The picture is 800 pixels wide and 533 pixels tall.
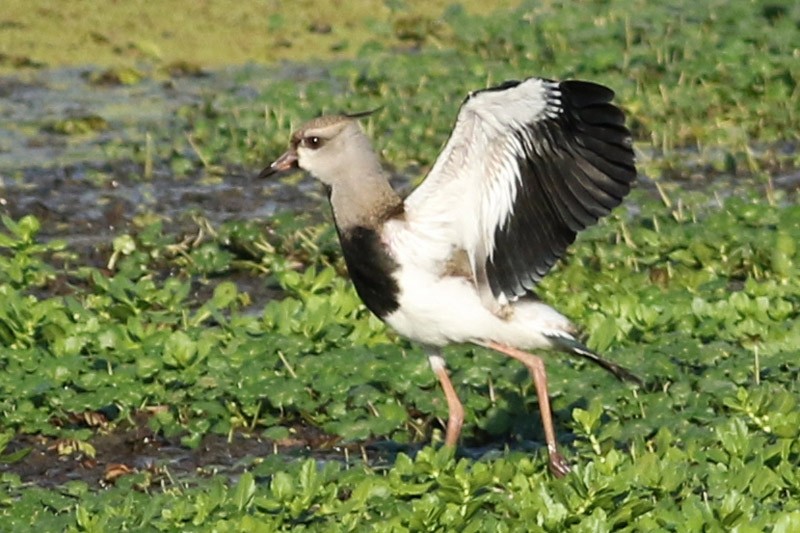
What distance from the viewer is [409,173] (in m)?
10.7

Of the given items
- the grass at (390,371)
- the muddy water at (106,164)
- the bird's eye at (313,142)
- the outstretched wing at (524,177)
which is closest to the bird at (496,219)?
the outstretched wing at (524,177)

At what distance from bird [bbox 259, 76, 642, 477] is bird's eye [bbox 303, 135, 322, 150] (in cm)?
18

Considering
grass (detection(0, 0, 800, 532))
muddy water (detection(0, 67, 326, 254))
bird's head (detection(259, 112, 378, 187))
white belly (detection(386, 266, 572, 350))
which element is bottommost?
muddy water (detection(0, 67, 326, 254))

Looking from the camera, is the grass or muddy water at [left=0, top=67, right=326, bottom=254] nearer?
the grass

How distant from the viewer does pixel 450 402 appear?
6.83 metres

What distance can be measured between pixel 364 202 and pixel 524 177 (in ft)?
1.83

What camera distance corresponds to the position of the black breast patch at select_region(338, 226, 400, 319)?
21.2ft

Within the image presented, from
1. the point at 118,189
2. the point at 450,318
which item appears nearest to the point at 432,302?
the point at 450,318

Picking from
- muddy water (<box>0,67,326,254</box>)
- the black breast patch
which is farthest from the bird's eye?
muddy water (<box>0,67,326,254</box>)

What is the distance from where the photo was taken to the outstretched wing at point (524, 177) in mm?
6266

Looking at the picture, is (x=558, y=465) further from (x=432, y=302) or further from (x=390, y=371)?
(x=390, y=371)

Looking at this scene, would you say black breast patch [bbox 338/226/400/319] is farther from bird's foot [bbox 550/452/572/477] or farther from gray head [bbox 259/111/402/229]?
bird's foot [bbox 550/452/572/477]

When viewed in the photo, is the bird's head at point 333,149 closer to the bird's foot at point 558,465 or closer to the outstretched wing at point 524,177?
the outstretched wing at point 524,177

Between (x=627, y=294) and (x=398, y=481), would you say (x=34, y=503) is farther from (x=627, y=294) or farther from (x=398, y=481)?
(x=627, y=294)
